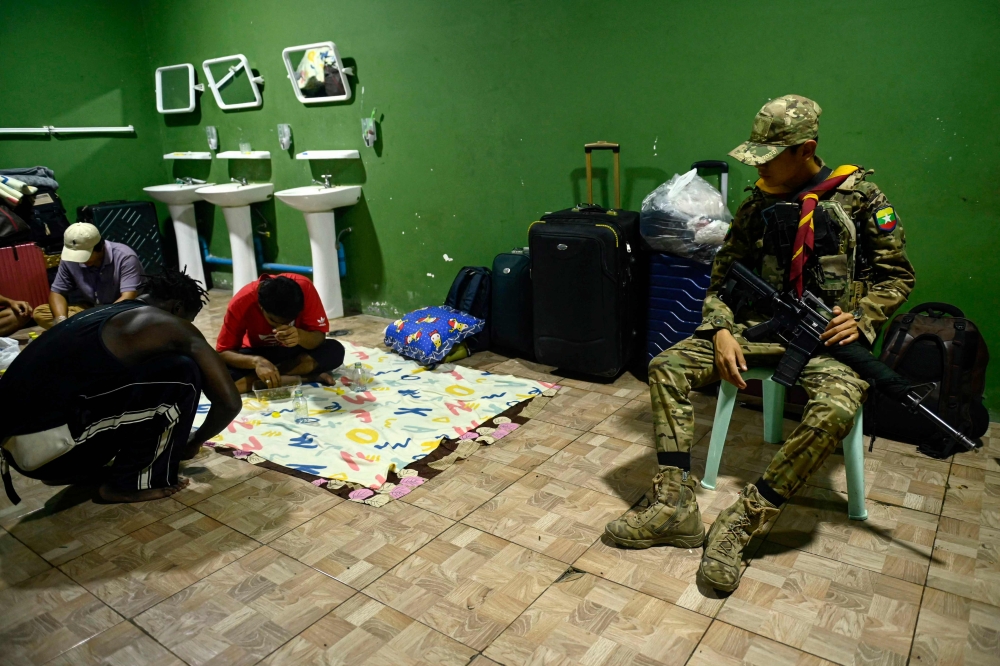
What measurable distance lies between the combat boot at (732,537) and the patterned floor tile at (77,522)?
5.32ft

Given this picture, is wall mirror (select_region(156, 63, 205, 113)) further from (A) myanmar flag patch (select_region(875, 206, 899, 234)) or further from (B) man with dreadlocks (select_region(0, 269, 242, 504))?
(A) myanmar flag patch (select_region(875, 206, 899, 234))

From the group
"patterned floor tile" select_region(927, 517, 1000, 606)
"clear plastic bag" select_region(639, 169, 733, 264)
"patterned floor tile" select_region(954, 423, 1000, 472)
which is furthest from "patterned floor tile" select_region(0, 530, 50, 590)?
"patterned floor tile" select_region(954, 423, 1000, 472)

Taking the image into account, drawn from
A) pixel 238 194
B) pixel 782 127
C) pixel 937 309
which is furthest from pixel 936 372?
pixel 238 194

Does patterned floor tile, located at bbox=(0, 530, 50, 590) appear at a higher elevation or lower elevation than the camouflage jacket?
lower

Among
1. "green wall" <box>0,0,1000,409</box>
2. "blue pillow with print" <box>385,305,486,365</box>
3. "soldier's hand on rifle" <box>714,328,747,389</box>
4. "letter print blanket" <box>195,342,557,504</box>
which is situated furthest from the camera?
"blue pillow with print" <box>385,305,486,365</box>

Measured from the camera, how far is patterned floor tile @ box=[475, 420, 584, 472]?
8.16ft

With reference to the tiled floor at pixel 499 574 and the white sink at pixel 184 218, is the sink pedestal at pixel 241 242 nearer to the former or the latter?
the white sink at pixel 184 218

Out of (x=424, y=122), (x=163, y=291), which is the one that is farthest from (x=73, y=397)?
(x=424, y=122)

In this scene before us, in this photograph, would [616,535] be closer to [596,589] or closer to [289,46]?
[596,589]

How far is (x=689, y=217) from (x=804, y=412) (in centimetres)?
128

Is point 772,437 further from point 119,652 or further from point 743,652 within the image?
point 119,652

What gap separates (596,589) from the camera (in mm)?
1755

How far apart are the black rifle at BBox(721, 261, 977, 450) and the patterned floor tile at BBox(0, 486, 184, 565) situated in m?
1.91

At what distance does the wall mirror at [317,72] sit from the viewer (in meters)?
4.20
